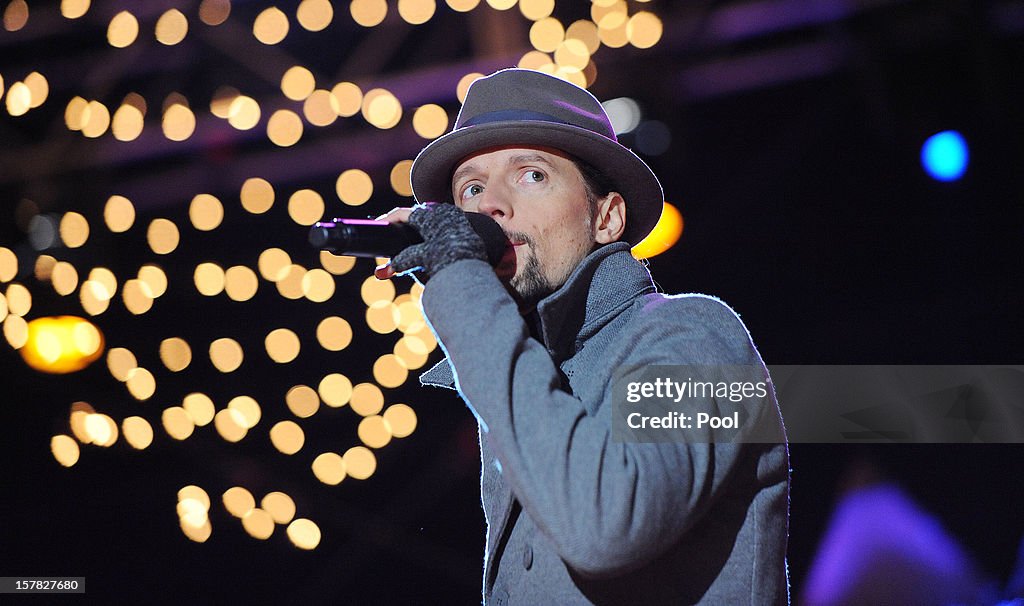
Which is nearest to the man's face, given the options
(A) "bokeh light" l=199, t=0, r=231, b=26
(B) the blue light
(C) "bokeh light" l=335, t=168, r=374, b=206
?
(C) "bokeh light" l=335, t=168, r=374, b=206

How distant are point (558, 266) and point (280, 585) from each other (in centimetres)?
317

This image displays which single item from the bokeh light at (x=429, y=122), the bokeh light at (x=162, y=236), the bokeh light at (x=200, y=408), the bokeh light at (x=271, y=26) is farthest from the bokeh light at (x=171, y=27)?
the bokeh light at (x=200, y=408)

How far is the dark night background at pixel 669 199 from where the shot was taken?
353 centimetres

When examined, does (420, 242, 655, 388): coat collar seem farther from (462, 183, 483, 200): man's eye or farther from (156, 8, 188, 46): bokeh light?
(156, 8, 188, 46): bokeh light

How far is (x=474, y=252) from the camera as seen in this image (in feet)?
4.19

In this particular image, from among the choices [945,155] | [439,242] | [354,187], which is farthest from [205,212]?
[945,155]

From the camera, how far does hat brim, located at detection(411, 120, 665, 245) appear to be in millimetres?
1618

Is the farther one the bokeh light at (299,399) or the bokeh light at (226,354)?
the bokeh light at (299,399)

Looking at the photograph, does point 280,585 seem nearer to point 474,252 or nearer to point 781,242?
point 781,242

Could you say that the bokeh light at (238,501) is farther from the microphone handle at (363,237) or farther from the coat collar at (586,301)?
the microphone handle at (363,237)

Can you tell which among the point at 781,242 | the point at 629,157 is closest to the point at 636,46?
the point at 781,242

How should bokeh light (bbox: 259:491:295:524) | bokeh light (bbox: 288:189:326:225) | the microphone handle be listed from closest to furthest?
1. the microphone handle
2. bokeh light (bbox: 288:189:326:225)
3. bokeh light (bbox: 259:491:295:524)

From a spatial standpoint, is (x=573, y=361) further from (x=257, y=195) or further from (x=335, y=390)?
(x=335, y=390)

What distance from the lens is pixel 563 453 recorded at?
107 cm
